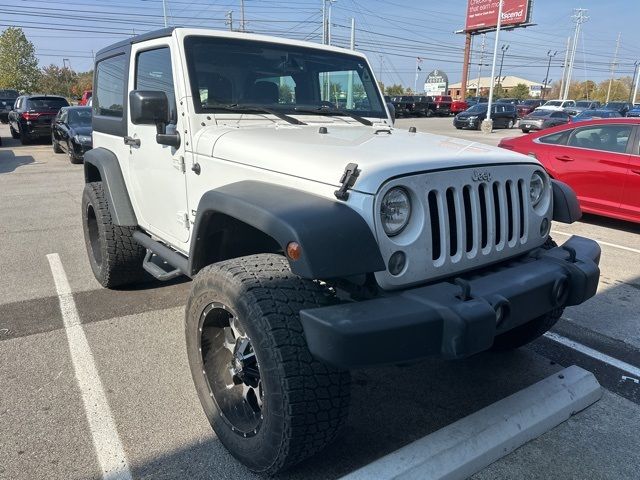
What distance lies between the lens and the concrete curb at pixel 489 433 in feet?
7.46

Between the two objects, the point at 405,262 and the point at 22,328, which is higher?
the point at 405,262

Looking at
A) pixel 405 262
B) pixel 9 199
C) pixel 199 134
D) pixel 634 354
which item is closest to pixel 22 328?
pixel 199 134

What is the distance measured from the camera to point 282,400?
208cm

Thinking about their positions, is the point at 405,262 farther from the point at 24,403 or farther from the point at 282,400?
the point at 24,403

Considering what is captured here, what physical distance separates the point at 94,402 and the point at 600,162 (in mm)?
6839

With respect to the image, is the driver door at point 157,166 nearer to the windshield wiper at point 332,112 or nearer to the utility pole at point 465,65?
the windshield wiper at point 332,112

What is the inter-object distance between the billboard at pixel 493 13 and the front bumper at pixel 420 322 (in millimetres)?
53464

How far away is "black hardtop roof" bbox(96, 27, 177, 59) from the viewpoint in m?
3.36

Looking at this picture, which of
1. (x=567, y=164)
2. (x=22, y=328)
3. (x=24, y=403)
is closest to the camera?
(x=24, y=403)

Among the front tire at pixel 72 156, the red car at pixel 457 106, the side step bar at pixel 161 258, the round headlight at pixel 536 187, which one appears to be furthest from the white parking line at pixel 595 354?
the red car at pixel 457 106

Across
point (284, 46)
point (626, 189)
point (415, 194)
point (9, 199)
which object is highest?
point (284, 46)

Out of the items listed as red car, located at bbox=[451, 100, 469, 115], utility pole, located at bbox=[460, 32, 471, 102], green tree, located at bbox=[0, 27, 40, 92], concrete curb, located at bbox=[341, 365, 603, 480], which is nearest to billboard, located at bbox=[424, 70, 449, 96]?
utility pole, located at bbox=[460, 32, 471, 102]

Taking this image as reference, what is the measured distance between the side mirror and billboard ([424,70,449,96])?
67387 mm

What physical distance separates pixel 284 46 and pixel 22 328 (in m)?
2.82
